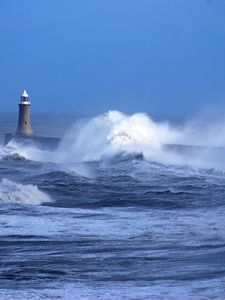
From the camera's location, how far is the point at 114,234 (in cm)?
1012

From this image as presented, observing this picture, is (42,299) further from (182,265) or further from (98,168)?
(98,168)

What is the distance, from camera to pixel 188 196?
14.9 metres

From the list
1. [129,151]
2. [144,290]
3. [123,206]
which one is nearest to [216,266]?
[144,290]

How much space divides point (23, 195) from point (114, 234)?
4868 mm

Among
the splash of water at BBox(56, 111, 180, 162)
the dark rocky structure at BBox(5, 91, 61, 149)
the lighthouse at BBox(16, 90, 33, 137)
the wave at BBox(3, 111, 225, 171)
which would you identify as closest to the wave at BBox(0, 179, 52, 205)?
the wave at BBox(3, 111, 225, 171)

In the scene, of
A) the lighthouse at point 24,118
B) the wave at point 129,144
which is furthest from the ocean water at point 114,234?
the lighthouse at point 24,118

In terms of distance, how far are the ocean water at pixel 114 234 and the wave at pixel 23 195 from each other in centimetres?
2

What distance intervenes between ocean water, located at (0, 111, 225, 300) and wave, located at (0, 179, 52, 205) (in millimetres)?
22

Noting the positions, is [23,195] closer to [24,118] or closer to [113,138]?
[113,138]

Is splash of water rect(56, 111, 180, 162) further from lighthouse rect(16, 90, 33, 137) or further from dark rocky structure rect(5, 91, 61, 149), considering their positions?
lighthouse rect(16, 90, 33, 137)

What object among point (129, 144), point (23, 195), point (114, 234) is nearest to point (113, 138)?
point (129, 144)

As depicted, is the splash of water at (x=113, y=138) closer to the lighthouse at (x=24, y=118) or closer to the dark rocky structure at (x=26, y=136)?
the dark rocky structure at (x=26, y=136)

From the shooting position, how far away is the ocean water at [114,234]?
720cm

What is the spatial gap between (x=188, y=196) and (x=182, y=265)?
22.4ft
